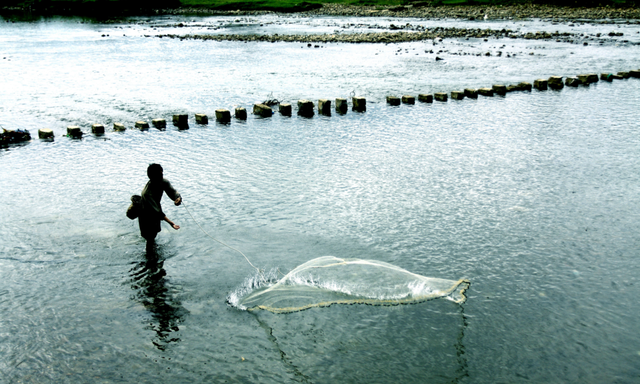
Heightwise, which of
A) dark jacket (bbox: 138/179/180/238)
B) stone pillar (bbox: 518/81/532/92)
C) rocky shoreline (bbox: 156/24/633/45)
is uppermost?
rocky shoreline (bbox: 156/24/633/45)

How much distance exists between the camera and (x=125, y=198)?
42.4ft

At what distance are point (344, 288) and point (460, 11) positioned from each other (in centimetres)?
9864

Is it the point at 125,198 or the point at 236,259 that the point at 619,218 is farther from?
the point at 125,198

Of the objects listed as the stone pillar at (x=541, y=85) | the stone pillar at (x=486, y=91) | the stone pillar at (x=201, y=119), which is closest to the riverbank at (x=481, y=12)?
the stone pillar at (x=541, y=85)

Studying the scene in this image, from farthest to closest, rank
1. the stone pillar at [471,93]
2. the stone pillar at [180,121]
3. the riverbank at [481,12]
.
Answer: the riverbank at [481,12] → the stone pillar at [471,93] → the stone pillar at [180,121]

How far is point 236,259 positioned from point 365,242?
2623mm

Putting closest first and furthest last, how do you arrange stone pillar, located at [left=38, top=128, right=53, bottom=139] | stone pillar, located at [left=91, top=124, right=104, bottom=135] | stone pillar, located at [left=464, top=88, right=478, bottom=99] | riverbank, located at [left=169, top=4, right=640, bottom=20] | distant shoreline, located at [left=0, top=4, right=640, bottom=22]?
stone pillar, located at [left=38, top=128, right=53, bottom=139] → stone pillar, located at [left=91, top=124, right=104, bottom=135] → stone pillar, located at [left=464, top=88, right=478, bottom=99] → riverbank, located at [left=169, top=4, right=640, bottom=20] → distant shoreline, located at [left=0, top=4, right=640, bottom=22]

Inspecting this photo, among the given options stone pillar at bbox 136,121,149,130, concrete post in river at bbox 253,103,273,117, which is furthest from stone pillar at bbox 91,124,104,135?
concrete post in river at bbox 253,103,273,117

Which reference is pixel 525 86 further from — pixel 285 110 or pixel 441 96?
pixel 285 110

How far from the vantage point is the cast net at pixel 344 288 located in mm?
8547

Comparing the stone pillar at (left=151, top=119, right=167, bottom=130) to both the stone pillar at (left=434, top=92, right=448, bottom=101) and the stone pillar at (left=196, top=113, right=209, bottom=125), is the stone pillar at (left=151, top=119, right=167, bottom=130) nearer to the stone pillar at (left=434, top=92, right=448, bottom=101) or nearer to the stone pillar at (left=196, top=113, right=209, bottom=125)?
the stone pillar at (left=196, top=113, right=209, bottom=125)

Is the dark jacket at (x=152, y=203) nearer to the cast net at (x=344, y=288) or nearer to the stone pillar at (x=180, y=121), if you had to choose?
the cast net at (x=344, y=288)

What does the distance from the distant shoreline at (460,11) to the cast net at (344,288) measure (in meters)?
80.9

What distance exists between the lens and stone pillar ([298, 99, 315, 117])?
74.0ft
